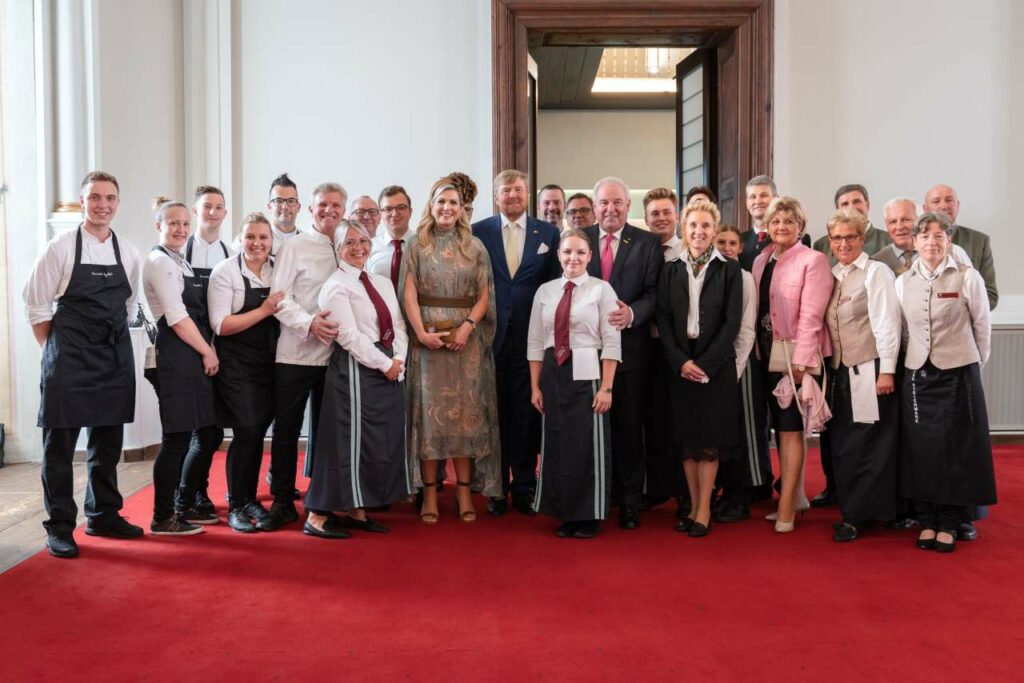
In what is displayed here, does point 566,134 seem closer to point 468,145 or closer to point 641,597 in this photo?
point 468,145

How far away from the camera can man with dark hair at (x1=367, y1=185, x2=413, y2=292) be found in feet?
12.9

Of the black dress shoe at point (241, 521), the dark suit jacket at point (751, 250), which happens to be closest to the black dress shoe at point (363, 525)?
the black dress shoe at point (241, 521)

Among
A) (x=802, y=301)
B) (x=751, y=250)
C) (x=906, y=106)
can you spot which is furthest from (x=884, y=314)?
(x=906, y=106)

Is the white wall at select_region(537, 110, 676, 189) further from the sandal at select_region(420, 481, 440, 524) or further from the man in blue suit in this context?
the sandal at select_region(420, 481, 440, 524)

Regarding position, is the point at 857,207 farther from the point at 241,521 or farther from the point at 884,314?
the point at 241,521

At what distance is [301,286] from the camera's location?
3594mm

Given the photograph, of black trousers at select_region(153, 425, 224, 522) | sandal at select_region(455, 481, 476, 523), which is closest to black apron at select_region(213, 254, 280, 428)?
black trousers at select_region(153, 425, 224, 522)

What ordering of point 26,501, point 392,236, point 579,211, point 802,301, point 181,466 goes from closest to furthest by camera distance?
point 802,301
point 181,466
point 26,501
point 392,236
point 579,211

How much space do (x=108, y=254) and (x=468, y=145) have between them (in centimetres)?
312

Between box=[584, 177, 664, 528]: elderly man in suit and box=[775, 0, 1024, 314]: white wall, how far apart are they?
8.60 feet

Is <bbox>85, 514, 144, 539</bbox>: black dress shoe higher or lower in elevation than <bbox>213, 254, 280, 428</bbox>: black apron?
lower

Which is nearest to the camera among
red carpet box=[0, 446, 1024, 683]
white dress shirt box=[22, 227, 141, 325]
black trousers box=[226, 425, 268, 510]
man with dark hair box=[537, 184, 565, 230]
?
red carpet box=[0, 446, 1024, 683]

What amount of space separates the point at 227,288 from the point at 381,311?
650 millimetres

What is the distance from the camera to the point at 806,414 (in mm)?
3484
